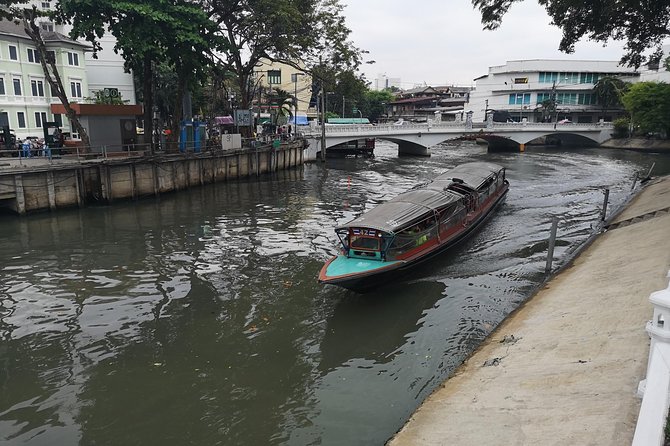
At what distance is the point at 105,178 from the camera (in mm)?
31219

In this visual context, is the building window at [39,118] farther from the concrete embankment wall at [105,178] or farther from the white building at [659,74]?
the white building at [659,74]

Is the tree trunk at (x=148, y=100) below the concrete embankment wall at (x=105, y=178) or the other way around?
the other way around

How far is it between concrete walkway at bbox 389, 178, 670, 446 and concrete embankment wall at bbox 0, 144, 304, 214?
26.3m

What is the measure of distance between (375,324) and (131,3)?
1052 inches

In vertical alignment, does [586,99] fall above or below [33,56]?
below

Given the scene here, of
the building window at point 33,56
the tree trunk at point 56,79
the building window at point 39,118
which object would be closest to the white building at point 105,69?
the building window at point 39,118

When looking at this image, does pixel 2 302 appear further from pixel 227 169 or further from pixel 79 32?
pixel 227 169

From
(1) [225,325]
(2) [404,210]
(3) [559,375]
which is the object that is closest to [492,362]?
(3) [559,375]

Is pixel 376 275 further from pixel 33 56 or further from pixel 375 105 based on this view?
pixel 375 105

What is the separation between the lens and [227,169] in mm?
41500

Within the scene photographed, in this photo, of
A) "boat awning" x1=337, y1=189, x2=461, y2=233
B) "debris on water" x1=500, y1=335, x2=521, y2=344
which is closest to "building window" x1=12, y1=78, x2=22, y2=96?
"boat awning" x1=337, y1=189, x2=461, y2=233

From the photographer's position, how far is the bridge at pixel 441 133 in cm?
6034

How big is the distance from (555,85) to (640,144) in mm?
31015

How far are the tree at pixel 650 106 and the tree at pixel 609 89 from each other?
23.9m
